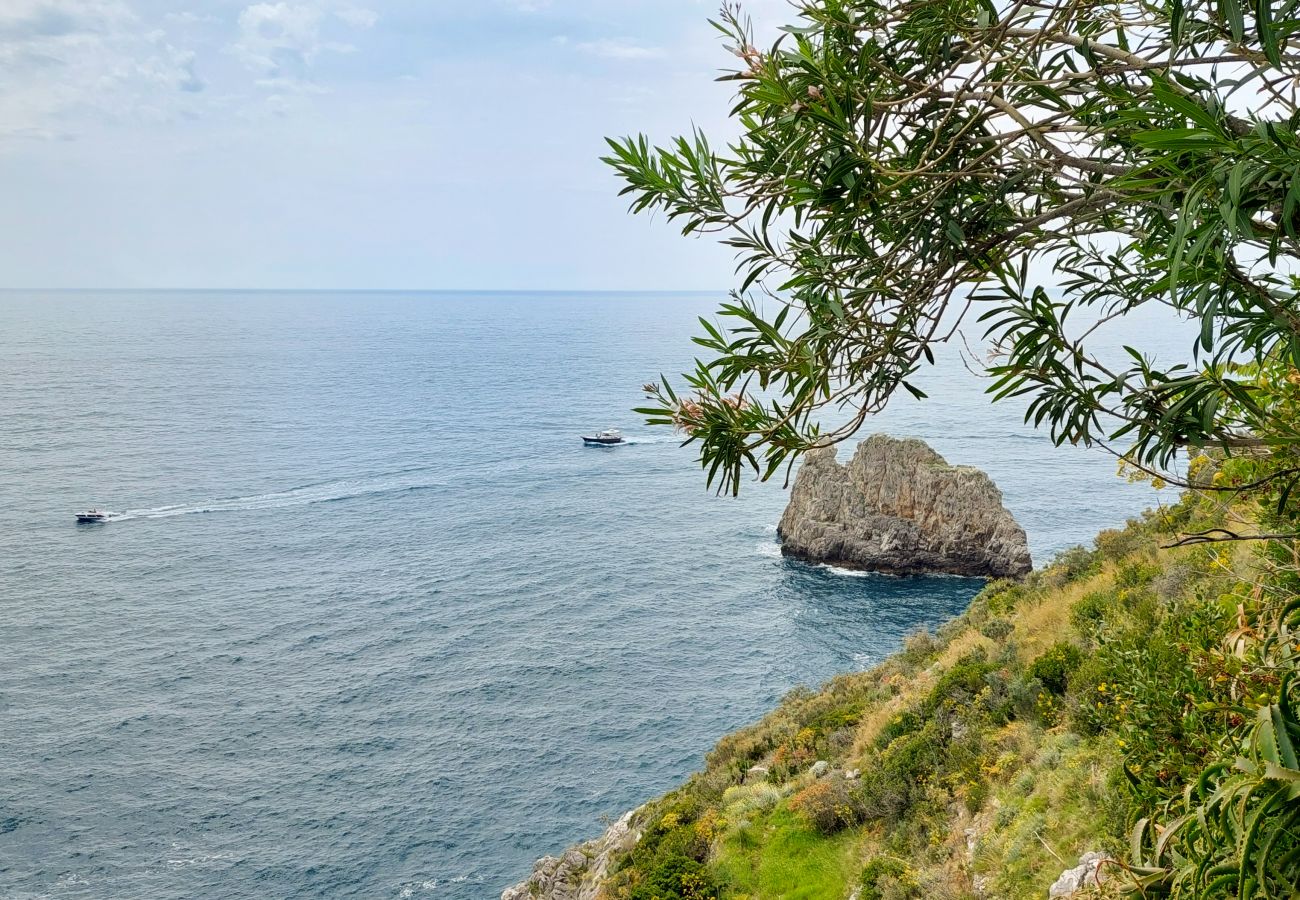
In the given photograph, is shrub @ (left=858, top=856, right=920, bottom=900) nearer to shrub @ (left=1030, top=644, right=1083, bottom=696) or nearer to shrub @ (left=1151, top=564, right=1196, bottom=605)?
shrub @ (left=1030, top=644, right=1083, bottom=696)

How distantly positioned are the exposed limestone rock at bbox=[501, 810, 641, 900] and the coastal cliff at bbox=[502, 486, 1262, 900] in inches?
3.7

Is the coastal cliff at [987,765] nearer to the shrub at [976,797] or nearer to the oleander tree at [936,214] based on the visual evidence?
the shrub at [976,797]

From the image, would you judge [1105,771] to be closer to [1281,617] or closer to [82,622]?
[1281,617]

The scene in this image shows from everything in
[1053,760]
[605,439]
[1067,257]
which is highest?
[1067,257]

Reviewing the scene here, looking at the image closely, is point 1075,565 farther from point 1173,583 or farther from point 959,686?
point 1173,583

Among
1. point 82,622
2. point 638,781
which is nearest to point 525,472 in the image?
point 82,622

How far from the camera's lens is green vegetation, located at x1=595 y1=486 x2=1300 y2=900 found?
4.08 m

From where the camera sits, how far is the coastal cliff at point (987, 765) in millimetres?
9406

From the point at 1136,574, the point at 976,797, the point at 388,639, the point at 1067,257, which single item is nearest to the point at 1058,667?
the point at 976,797

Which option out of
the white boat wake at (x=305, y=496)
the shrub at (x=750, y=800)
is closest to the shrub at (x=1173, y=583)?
the shrub at (x=750, y=800)

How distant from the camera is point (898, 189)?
4.71m

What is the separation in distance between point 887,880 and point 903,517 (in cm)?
5294

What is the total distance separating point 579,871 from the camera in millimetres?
26094

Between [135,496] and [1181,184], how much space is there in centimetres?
9538
